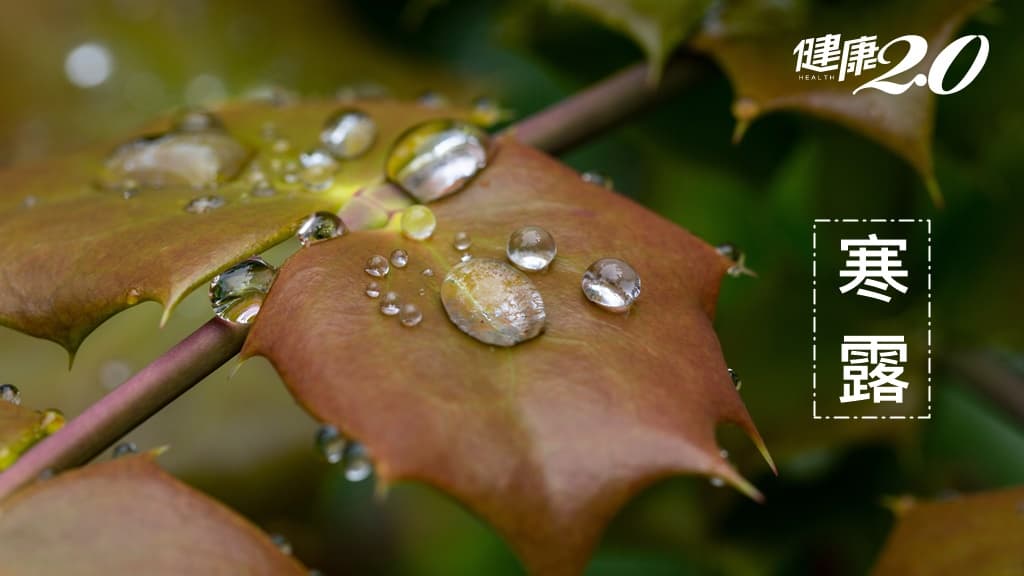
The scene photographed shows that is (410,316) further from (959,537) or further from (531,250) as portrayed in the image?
(959,537)

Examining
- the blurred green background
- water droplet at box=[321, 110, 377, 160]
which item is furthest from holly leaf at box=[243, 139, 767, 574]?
the blurred green background

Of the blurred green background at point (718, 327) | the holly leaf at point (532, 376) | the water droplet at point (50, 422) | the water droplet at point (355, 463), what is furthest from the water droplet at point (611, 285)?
the blurred green background at point (718, 327)

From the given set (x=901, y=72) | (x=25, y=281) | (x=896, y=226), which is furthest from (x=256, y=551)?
(x=896, y=226)

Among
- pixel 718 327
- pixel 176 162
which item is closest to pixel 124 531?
pixel 176 162

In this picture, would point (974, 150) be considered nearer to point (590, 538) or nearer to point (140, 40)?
point (590, 538)

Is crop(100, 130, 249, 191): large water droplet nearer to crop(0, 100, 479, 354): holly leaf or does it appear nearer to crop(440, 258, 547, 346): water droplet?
crop(0, 100, 479, 354): holly leaf
